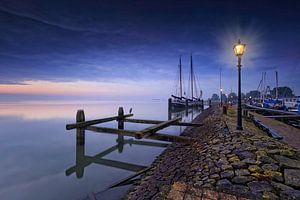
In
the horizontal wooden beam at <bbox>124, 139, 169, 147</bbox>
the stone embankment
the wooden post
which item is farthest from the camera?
the horizontal wooden beam at <bbox>124, 139, 169, 147</bbox>

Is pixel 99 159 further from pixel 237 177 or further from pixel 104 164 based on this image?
pixel 237 177

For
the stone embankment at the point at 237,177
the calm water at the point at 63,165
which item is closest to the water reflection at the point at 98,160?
the calm water at the point at 63,165

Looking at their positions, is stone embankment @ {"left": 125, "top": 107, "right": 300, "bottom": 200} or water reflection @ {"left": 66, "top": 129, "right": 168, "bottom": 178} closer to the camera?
stone embankment @ {"left": 125, "top": 107, "right": 300, "bottom": 200}

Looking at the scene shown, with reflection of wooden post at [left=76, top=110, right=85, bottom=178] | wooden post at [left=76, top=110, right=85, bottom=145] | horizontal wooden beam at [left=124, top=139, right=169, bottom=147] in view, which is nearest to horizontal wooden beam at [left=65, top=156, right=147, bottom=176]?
reflection of wooden post at [left=76, top=110, right=85, bottom=178]

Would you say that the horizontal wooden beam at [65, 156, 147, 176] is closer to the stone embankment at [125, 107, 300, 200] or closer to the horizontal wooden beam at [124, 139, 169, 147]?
the stone embankment at [125, 107, 300, 200]

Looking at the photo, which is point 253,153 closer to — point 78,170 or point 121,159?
point 121,159

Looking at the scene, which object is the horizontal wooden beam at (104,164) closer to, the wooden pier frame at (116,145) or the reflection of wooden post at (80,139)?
the wooden pier frame at (116,145)

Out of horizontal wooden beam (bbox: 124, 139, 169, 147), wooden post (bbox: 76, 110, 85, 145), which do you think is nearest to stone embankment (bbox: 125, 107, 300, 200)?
horizontal wooden beam (bbox: 124, 139, 169, 147)

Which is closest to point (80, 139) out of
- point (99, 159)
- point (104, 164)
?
point (99, 159)

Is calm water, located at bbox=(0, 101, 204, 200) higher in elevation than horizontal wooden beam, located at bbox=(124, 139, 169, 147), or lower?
lower

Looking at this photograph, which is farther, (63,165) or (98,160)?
(98,160)

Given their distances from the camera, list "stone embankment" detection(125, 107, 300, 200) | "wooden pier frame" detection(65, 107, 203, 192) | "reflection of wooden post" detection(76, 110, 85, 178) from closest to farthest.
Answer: "stone embankment" detection(125, 107, 300, 200), "wooden pier frame" detection(65, 107, 203, 192), "reflection of wooden post" detection(76, 110, 85, 178)

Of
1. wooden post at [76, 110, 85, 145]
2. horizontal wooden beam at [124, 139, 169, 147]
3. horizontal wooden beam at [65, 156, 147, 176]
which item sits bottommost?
horizontal wooden beam at [65, 156, 147, 176]

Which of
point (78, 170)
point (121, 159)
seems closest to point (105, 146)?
point (121, 159)
